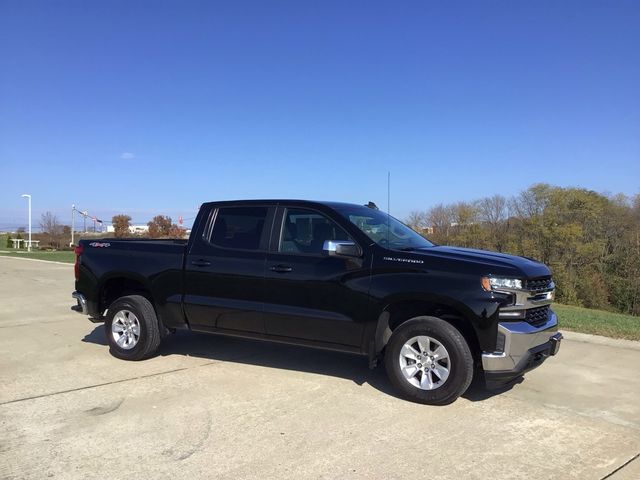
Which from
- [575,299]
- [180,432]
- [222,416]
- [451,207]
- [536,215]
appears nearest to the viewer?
[180,432]

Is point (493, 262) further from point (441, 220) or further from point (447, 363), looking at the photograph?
point (441, 220)

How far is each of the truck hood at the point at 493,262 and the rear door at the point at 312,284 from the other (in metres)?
0.76

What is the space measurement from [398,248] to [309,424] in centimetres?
195

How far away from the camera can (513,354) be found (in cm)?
467

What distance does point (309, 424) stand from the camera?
4.45 metres

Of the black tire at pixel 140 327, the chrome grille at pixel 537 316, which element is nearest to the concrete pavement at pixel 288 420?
the black tire at pixel 140 327

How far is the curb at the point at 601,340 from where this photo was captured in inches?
306

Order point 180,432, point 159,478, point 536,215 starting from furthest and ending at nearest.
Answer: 1. point 536,215
2. point 180,432
3. point 159,478

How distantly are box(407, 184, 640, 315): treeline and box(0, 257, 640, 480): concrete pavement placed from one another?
72.6ft

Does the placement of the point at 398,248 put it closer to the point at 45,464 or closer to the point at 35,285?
the point at 45,464

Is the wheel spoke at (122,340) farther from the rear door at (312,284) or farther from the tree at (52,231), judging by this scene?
the tree at (52,231)

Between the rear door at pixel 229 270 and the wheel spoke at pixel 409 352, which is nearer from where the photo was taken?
the wheel spoke at pixel 409 352

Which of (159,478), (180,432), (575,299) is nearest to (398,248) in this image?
(180,432)

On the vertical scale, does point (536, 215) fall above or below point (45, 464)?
above
